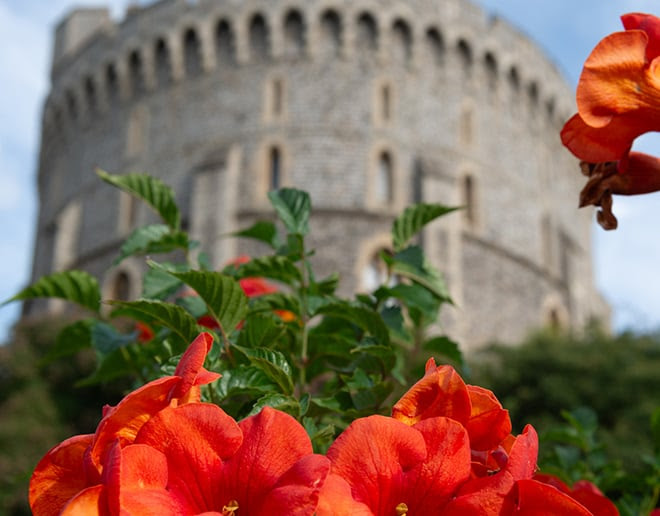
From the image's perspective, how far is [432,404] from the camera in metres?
0.92

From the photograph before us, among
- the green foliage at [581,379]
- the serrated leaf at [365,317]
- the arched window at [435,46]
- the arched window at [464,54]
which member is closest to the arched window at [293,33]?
the arched window at [435,46]

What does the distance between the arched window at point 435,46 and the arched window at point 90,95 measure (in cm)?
856

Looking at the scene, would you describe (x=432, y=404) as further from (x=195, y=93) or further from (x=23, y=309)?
(x=23, y=309)

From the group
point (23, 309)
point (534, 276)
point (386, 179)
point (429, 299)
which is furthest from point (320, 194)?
point (429, 299)

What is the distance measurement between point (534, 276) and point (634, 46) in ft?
68.9

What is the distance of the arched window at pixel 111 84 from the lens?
22.3m

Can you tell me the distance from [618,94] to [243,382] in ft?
2.04

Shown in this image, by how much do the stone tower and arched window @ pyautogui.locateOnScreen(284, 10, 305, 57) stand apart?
0.05 metres

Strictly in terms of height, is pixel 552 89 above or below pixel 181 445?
above

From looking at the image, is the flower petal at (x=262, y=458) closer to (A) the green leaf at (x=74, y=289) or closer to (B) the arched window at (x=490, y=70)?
(A) the green leaf at (x=74, y=289)

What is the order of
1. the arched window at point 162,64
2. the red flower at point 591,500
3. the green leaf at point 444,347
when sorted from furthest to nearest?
the arched window at point 162,64 < the green leaf at point 444,347 < the red flower at point 591,500

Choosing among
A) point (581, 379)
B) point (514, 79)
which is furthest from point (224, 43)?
point (581, 379)

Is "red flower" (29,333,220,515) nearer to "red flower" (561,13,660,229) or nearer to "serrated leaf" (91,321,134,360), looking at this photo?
"red flower" (561,13,660,229)

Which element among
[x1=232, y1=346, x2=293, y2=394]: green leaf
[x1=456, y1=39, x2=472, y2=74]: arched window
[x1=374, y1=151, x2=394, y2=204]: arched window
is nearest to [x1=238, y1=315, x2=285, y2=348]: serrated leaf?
[x1=232, y1=346, x2=293, y2=394]: green leaf
